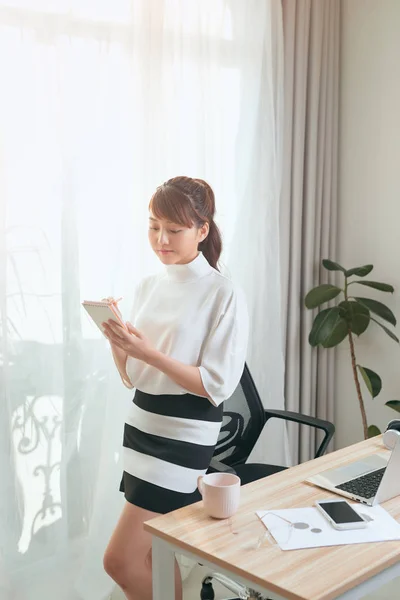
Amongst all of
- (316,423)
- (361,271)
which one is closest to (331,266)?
(361,271)

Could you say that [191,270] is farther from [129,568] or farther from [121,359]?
[129,568]

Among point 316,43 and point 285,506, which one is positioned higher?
point 316,43

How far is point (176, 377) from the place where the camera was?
73.6 inches

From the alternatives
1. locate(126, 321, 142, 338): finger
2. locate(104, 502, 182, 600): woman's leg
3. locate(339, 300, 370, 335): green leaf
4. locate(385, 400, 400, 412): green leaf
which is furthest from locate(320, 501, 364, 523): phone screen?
locate(339, 300, 370, 335): green leaf

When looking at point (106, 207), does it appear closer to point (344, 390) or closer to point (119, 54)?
point (119, 54)

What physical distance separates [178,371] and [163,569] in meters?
0.50

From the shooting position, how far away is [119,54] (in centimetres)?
253

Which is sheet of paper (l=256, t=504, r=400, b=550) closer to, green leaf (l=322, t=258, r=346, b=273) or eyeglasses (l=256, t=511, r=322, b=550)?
eyeglasses (l=256, t=511, r=322, b=550)

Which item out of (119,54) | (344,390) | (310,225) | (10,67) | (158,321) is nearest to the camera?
(158,321)

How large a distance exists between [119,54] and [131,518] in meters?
1.58

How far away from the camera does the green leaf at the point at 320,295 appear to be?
10.2 ft

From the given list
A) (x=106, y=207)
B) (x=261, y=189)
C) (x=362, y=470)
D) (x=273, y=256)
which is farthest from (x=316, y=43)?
(x=362, y=470)

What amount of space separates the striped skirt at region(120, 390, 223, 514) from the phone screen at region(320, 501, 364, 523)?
0.44 metres

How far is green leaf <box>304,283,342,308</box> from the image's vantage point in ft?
10.2
